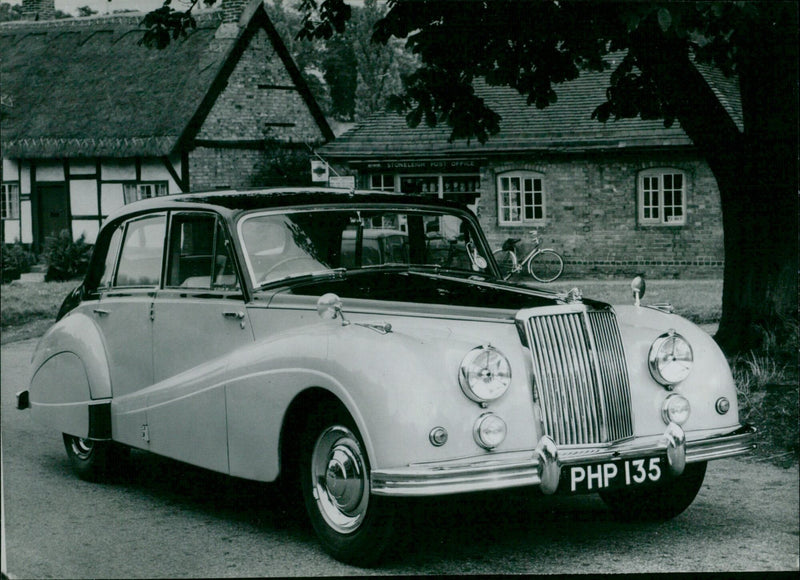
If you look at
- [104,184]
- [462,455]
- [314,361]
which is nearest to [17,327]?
[104,184]

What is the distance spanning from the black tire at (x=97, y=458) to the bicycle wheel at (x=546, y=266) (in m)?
11.5

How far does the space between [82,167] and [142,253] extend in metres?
6.83

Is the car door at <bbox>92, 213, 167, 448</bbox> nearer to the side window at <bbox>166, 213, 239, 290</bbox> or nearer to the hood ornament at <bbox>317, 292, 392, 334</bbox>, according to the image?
the side window at <bbox>166, 213, 239, 290</bbox>

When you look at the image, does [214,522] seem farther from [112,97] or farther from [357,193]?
[112,97]

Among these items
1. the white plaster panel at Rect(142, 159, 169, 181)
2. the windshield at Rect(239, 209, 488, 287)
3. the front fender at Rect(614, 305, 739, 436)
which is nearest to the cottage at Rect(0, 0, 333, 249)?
the white plaster panel at Rect(142, 159, 169, 181)

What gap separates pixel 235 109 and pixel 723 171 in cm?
742

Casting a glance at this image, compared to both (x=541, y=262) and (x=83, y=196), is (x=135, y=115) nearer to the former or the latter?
(x=83, y=196)

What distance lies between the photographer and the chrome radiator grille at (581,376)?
4.27m

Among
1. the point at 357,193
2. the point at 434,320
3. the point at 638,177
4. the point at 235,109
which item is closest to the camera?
the point at 434,320

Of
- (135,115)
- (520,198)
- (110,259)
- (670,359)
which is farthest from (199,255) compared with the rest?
(520,198)

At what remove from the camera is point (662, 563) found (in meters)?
4.43

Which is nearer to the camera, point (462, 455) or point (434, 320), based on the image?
point (462, 455)

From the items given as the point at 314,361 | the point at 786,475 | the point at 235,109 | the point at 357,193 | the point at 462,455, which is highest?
the point at 235,109

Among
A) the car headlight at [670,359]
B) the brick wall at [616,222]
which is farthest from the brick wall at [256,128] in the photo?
the car headlight at [670,359]
